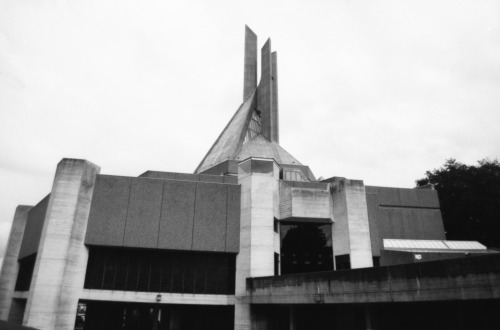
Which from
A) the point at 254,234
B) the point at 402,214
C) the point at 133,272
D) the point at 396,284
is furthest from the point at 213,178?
the point at 396,284

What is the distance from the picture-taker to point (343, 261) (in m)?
27.0

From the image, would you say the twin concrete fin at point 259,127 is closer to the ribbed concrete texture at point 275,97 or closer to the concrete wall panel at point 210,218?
the ribbed concrete texture at point 275,97

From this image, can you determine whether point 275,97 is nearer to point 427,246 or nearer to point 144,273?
point 427,246

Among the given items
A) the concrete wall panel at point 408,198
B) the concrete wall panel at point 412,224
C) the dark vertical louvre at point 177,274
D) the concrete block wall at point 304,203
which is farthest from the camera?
the concrete wall panel at point 408,198

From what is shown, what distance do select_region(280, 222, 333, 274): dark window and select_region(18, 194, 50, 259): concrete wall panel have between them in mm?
19344

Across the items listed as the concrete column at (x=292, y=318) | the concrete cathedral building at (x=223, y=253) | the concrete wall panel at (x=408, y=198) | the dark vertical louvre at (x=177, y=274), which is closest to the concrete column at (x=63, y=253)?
the concrete cathedral building at (x=223, y=253)

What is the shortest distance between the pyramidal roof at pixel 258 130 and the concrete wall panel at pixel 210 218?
15.3 m

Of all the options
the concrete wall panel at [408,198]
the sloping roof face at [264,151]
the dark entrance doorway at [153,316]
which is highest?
the sloping roof face at [264,151]

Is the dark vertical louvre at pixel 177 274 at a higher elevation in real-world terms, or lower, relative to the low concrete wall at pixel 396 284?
higher

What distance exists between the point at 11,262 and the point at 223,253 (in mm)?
22900

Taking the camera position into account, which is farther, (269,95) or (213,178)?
(269,95)

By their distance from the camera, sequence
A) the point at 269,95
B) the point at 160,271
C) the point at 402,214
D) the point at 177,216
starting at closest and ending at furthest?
the point at 160,271, the point at 177,216, the point at 402,214, the point at 269,95

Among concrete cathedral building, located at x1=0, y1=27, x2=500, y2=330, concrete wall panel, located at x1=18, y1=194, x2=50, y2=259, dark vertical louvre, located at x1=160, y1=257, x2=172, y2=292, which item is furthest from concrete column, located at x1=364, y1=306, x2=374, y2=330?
concrete wall panel, located at x1=18, y1=194, x2=50, y2=259

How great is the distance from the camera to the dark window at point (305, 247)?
27391 mm
